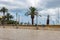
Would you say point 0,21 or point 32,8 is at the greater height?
point 32,8

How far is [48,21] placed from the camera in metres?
69.2

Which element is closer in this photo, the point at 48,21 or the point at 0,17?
the point at 48,21

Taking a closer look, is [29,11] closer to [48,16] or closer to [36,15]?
[36,15]

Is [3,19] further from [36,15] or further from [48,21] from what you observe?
[48,21]

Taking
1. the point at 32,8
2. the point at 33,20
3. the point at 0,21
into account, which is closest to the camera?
the point at 33,20

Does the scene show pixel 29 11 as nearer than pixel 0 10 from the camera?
Yes

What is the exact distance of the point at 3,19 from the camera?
89.2m

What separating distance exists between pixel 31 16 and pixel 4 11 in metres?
19.6

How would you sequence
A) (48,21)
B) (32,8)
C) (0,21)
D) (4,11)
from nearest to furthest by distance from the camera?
(48,21) < (32,8) < (0,21) < (4,11)

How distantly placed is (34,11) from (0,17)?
1588 cm

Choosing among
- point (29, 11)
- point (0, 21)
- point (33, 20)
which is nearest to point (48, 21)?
point (33, 20)

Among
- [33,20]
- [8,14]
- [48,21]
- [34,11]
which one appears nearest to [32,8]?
[34,11]

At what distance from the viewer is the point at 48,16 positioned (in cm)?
7131

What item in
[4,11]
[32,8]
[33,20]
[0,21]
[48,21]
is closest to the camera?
[48,21]
